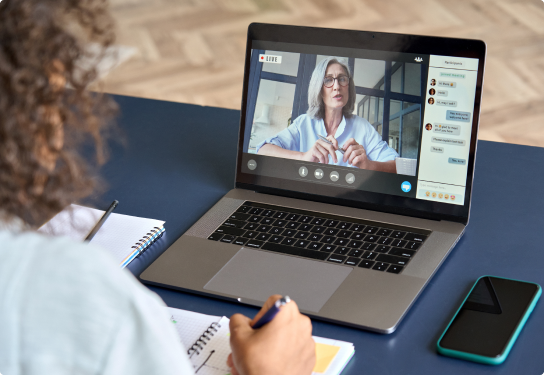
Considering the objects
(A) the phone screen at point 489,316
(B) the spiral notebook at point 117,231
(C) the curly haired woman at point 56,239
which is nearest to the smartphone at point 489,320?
(A) the phone screen at point 489,316

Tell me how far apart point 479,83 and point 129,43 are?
3134mm

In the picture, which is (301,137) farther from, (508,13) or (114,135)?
(508,13)

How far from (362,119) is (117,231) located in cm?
45

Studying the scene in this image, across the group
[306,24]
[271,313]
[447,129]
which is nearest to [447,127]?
[447,129]

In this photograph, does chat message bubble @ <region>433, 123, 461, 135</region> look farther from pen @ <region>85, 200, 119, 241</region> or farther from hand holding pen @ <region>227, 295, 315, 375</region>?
pen @ <region>85, 200, 119, 241</region>

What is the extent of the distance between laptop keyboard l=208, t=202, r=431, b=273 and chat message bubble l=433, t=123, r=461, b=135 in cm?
16

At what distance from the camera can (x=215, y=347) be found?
76 cm

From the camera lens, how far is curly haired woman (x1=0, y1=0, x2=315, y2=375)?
0.43 meters

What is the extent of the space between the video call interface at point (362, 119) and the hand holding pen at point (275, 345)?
0.40 meters

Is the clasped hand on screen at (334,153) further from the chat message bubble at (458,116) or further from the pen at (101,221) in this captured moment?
the pen at (101,221)

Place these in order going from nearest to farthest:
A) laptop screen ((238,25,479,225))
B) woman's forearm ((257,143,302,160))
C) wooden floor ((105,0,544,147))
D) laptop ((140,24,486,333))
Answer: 1. laptop ((140,24,486,333))
2. laptop screen ((238,25,479,225))
3. woman's forearm ((257,143,302,160))
4. wooden floor ((105,0,544,147))

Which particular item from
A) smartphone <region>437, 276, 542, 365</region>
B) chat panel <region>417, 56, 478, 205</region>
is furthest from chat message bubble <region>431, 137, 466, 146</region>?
smartphone <region>437, 276, 542, 365</region>

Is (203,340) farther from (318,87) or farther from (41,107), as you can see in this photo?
(318,87)

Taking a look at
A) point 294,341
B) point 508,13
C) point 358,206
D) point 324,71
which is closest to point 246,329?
point 294,341
